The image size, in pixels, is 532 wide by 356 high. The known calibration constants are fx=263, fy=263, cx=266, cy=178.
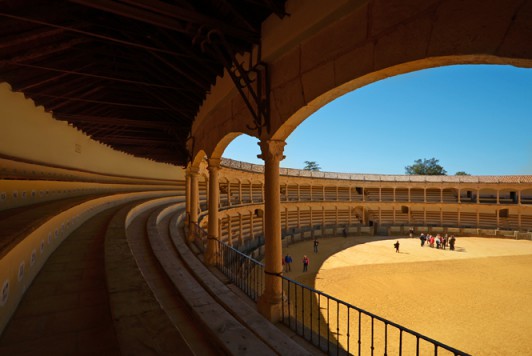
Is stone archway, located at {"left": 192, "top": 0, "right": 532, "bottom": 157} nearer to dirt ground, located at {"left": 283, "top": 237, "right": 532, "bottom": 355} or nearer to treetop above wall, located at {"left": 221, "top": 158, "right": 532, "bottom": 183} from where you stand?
dirt ground, located at {"left": 283, "top": 237, "right": 532, "bottom": 355}

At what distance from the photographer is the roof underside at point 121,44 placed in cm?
394

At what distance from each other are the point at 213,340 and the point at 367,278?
12684 millimetres

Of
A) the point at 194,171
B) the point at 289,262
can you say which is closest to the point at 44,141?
the point at 194,171

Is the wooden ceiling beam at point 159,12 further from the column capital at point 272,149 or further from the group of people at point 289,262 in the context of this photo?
the group of people at point 289,262

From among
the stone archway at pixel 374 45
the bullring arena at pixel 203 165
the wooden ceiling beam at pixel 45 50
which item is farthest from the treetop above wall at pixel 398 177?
the stone archway at pixel 374 45

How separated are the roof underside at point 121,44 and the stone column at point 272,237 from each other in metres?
Answer: 1.70

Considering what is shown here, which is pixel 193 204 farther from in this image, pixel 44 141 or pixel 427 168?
pixel 427 168

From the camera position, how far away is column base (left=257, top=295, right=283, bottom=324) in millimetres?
4492

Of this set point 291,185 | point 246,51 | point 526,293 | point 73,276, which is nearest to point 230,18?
point 246,51

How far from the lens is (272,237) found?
4793 mm

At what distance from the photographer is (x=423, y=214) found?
113 feet

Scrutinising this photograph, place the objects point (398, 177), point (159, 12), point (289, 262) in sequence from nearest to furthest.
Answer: point (159, 12), point (289, 262), point (398, 177)

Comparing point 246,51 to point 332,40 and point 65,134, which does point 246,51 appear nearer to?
point 332,40

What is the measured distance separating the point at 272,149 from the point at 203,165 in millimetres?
10999
